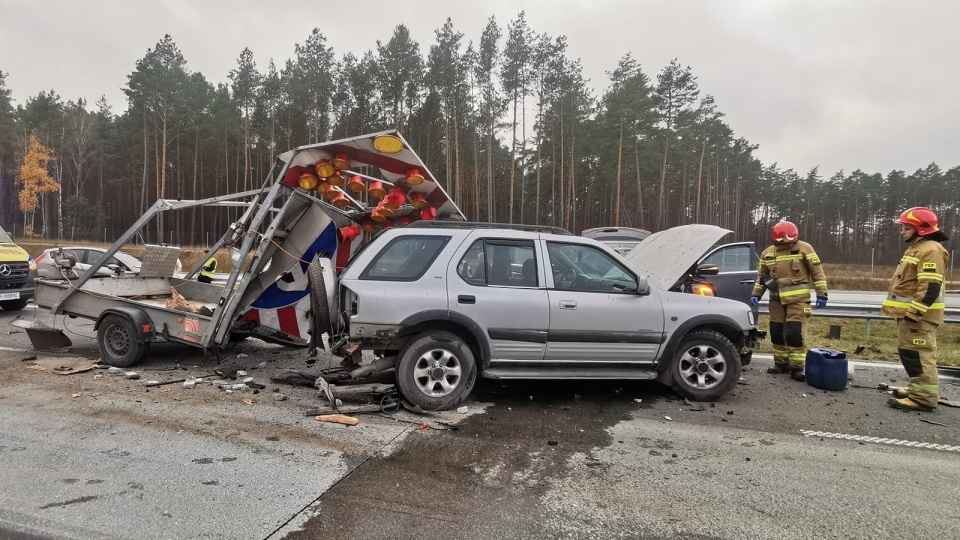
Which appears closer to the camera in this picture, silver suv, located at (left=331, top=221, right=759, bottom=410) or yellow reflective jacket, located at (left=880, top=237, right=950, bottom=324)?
silver suv, located at (left=331, top=221, right=759, bottom=410)

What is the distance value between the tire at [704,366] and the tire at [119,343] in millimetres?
5895

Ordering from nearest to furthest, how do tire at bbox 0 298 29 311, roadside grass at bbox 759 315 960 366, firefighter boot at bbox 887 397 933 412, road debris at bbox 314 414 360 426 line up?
road debris at bbox 314 414 360 426 < firefighter boot at bbox 887 397 933 412 < roadside grass at bbox 759 315 960 366 < tire at bbox 0 298 29 311

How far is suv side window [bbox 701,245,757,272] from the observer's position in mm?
9312

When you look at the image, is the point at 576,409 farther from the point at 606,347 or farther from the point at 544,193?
the point at 544,193

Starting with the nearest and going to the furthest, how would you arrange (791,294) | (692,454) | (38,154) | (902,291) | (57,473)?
(57,473), (692,454), (902,291), (791,294), (38,154)

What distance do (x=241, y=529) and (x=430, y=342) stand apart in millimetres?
2222

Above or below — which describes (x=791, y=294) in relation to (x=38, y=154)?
below

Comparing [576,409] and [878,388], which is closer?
[576,409]

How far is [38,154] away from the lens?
144 feet

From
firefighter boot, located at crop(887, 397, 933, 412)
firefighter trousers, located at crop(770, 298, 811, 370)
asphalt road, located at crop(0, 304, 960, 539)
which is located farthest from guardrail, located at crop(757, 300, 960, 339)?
asphalt road, located at crop(0, 304, 960, 539)

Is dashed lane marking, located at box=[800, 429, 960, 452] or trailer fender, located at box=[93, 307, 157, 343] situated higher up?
trailer fender, located at box=[93, 307, 157, 343]

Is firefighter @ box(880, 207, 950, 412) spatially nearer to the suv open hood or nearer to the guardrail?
the suv open hood

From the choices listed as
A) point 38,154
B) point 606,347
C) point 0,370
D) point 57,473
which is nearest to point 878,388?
point 606,347

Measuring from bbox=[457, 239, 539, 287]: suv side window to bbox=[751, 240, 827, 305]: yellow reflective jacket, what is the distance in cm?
367
